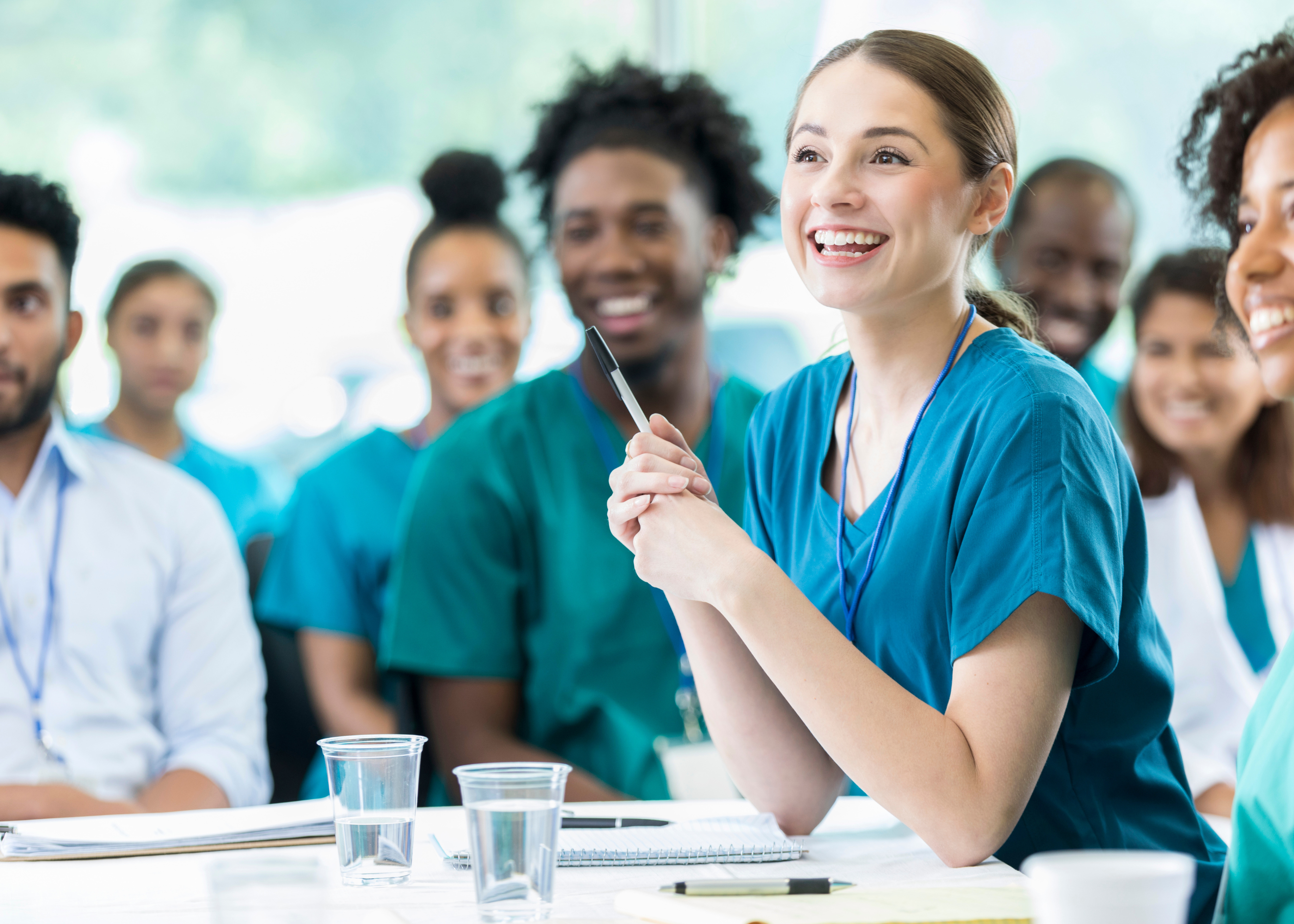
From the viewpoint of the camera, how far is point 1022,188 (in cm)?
271

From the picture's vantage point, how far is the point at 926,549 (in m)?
1.07

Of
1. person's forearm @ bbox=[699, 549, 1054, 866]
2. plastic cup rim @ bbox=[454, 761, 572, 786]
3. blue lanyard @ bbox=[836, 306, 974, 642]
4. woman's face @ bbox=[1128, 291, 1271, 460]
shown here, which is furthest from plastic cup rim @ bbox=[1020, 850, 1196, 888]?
woman's face @ bbox=[1128, 291, 1271, 460]

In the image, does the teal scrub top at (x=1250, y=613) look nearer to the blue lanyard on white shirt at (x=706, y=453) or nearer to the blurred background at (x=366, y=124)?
the blue lanyard on white shirt at (x=706, y=453)

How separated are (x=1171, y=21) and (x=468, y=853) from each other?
10.8 feet

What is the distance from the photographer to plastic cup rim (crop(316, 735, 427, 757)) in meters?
0.88

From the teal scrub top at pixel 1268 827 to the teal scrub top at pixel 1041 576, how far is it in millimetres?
105

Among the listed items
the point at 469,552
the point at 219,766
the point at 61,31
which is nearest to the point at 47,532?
the point at 219,766

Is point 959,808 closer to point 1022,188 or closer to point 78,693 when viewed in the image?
point 78,693

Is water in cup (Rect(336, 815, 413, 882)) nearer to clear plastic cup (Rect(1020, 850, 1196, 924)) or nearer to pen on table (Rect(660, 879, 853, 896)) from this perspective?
pen on table (Rect(660, 879, 853, 896))

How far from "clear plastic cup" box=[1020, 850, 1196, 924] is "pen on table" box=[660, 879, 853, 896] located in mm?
371

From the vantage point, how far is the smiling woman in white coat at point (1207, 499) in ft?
6.88

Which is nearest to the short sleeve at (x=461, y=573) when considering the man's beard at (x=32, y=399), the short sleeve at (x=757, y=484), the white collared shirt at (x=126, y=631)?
the white collared shirt at (x=126, y=631)

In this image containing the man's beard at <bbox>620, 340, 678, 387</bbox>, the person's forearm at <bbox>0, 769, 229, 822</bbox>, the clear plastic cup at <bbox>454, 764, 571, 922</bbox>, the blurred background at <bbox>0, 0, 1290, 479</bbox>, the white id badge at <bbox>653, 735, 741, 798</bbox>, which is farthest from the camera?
the blurred background at <bbox>0, 0, 1290, 479</bbox>

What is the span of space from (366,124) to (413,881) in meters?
2.97
